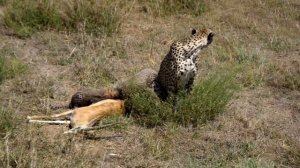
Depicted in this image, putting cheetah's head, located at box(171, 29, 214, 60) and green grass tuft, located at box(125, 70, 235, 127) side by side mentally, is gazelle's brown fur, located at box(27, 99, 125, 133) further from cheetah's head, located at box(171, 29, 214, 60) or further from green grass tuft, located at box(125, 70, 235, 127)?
cheetah's head, located at box(171, 29, 214, 60)

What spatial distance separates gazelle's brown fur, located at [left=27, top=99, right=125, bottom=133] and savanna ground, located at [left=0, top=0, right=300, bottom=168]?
76 millimetres

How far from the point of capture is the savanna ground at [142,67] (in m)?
4.25

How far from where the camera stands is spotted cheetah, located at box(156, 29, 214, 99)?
4.74 m

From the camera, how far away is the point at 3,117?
171 inches

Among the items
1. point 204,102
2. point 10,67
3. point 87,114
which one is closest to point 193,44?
point 204,102

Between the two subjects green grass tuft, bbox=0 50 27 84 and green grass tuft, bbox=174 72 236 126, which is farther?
green grass tuft, bbox=0 50 27 84

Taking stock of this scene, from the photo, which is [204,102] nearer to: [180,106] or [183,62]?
[180,106]

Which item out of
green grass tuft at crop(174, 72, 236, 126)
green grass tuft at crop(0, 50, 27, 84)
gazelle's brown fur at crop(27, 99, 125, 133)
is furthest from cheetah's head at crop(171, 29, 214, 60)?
green grass tuft at crop(0, 50, 27, 84)

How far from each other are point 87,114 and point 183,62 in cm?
85

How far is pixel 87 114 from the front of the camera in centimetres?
459

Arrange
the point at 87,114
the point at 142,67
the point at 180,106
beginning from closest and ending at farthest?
1. the point at 87,114
2. the point at 180,106
3. the point at 142,67

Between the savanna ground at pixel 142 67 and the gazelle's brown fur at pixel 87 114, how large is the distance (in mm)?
76

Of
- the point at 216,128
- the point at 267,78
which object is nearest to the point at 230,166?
the point at 216,128

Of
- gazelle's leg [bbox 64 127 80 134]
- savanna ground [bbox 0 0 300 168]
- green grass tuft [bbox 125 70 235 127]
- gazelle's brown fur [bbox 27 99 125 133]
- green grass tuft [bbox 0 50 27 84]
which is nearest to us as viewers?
savanna ground [bbox 0 0 300 168]
